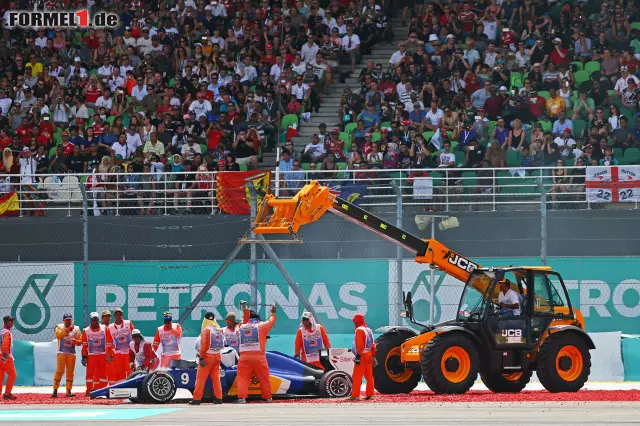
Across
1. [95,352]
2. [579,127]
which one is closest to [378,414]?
[95,352]

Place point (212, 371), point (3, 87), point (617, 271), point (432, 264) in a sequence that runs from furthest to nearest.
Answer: point (3, 87), point (617, 271), point (432, 264), point (212, 371)

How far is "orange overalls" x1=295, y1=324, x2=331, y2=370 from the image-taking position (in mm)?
19656

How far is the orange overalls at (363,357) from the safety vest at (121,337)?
4.23 metres

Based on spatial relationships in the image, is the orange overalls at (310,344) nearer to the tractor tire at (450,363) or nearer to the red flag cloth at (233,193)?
the tractor tire at (450,363)

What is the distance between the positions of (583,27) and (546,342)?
1199 cm

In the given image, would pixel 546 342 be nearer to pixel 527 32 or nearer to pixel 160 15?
pixel 527 32

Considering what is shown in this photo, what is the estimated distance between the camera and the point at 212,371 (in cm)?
1828

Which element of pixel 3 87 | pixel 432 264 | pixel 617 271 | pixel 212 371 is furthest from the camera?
pixel 3 87

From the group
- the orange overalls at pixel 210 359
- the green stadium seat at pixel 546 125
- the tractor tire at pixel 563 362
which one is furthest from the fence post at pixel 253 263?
the green stadium seat at pixel 546 125

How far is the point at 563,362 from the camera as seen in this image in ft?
62.3

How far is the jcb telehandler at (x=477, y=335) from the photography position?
61.0ft

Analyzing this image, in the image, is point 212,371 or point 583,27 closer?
point 212,371

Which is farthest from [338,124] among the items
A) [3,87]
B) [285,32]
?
[3,87]

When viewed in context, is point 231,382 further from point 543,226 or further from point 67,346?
point 543,226
